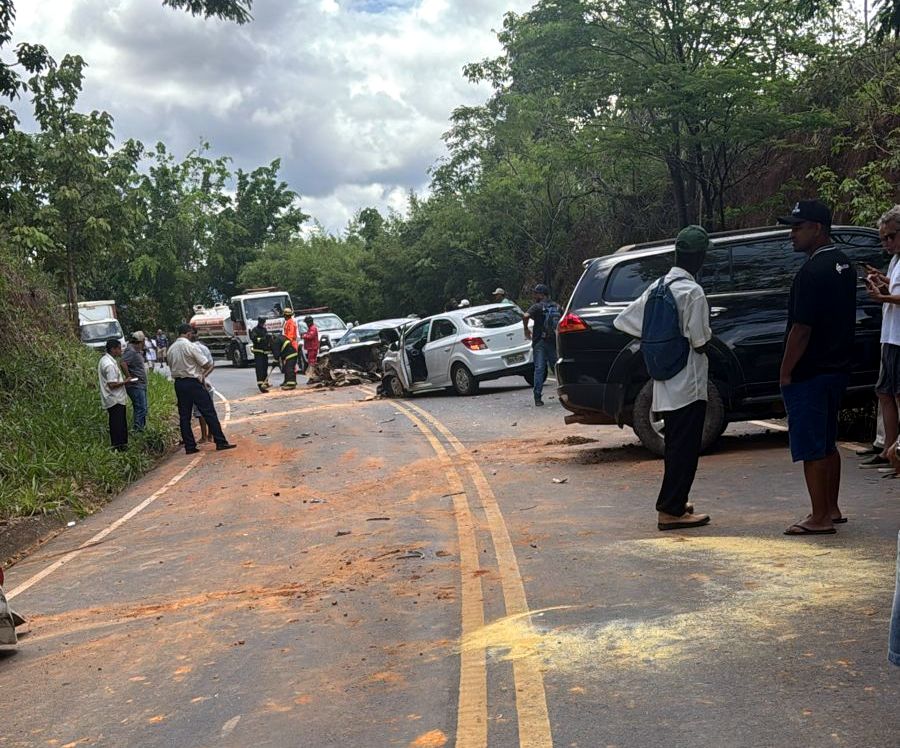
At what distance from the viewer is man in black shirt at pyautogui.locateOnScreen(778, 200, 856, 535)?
689 centimetres

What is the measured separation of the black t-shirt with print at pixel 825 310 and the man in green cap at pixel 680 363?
72cm

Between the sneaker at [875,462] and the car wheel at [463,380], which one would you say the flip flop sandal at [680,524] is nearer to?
the sneaker at [875,462]

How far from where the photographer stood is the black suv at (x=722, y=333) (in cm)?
1064

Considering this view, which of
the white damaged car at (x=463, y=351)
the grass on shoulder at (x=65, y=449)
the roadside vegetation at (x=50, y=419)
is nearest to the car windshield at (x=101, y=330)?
the roadside vegetation at (x=50, y=419)

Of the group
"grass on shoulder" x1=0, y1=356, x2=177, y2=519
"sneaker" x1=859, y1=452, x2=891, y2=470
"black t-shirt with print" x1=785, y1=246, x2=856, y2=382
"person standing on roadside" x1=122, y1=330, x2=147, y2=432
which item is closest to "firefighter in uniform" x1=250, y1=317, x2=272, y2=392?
"grass on shoulder" x1=0, y1=356, x2=177, y2=519

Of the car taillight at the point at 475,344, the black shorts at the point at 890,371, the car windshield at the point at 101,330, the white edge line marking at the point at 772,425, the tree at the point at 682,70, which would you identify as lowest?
the white edge line marking at the point at 772,425

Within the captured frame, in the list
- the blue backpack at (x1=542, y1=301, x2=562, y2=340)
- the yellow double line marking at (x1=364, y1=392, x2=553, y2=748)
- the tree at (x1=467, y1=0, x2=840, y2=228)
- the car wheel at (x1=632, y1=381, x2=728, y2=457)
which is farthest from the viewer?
the tree at (x1=467, y1=0, x2=840, y2=228)

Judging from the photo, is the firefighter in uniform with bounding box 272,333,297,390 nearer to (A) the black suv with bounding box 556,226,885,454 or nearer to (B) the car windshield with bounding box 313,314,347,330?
(B) the car windshield with bounding box 313,314,347,330

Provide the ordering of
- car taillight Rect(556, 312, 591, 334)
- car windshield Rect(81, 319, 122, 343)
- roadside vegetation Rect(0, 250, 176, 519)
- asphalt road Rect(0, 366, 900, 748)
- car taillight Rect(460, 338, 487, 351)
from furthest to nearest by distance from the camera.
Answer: car windshield Rect(81, 319, 122, 343) → car taillight Rect(460, 338, 487, 351) → roadside vegetation Rect(0, 250, 176, 519) → car taillight Rect(556, 312, 591, 334) → asphalt road Rect(0, 366, 900, 748)

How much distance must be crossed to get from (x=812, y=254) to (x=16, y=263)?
1920cm

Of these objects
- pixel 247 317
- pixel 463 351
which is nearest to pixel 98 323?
pixel 247 317

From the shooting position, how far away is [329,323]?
38688 millimetres

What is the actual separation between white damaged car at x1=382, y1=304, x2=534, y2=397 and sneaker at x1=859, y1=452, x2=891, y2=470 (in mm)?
10919

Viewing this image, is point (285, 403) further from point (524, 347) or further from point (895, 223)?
point (895, 223)
